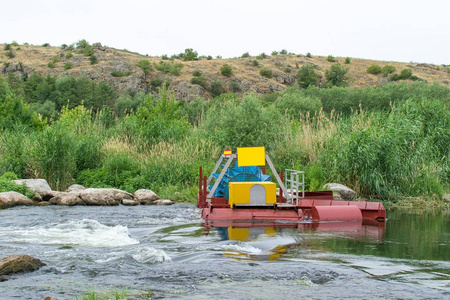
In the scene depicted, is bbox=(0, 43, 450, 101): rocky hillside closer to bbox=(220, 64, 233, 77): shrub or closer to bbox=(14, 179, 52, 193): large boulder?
bbox=(220, 64, 233, 77): shrub

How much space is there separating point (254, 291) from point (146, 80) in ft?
224

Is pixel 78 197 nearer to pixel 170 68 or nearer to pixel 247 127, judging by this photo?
pixel 247 127

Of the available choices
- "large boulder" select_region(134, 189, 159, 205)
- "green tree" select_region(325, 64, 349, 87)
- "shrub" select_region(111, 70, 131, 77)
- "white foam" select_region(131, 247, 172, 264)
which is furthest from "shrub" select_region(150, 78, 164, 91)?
"white foam" select_region(131, 247, 172, 264)

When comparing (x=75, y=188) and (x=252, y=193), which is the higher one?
(x=252, y=193)

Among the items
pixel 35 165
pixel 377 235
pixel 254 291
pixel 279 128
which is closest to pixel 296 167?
pixel 279 128

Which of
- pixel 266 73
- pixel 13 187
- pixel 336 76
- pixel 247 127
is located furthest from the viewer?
pixel 266 73

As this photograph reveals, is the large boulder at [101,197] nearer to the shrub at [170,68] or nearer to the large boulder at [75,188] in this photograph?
the large boulder at [75,188]

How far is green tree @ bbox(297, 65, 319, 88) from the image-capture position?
76375 millimetres

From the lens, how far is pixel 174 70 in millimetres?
74500

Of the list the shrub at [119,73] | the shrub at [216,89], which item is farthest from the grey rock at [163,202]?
the shrub at [119,73]

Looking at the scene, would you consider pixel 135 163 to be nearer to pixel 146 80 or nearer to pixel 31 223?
pixel 31 223

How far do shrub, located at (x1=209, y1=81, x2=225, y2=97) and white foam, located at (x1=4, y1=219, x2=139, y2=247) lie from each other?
5948cm

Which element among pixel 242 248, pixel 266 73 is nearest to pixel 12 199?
pixel 242 248

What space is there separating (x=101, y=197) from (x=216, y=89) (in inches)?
2185
